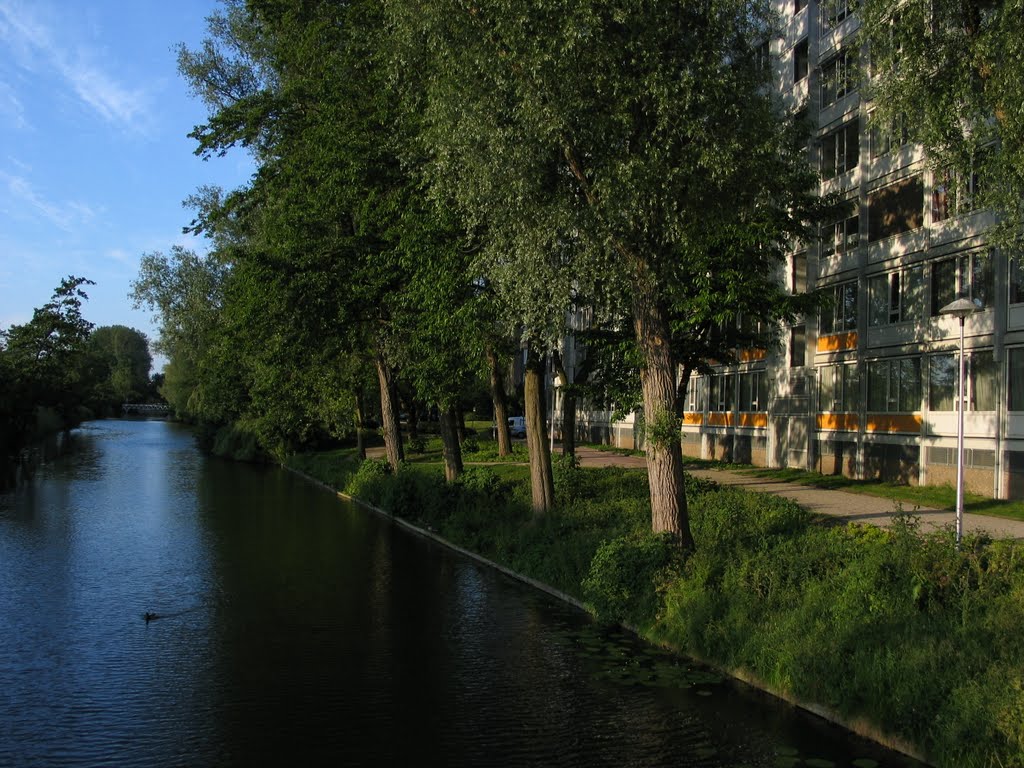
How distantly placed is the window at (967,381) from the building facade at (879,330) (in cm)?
5

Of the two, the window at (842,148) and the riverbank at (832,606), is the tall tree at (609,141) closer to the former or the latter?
the riverbank at (832,606)

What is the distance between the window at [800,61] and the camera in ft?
126

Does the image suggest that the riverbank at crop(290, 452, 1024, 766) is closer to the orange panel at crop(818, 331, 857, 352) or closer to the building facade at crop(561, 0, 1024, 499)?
the building facade at crop(561, 0, 1024, 499)

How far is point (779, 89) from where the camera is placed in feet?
131

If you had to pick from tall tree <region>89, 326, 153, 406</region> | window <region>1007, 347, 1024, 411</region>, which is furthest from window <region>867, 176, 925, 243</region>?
tall tree <region>89, 326, 153, 406</region>

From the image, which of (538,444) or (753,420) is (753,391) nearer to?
(753,420)

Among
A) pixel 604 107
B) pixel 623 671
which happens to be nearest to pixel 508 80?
pixel 604 107

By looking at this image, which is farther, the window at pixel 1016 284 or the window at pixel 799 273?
the window at pixel 799 273

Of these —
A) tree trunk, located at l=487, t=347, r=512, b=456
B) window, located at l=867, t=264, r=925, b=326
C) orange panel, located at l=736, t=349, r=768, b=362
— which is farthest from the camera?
orange panel, located at l=736, t=349, r=768, b=362

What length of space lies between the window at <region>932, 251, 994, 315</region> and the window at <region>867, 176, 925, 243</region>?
2.12 metres

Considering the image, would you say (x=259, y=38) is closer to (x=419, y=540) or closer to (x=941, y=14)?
(x=419, y=540)

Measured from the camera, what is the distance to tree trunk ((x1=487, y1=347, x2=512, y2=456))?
24661 mm

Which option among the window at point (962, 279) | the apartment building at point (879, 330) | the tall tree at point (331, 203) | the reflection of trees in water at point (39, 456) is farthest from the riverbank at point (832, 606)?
the reflection of trees in water at point (39, 456)

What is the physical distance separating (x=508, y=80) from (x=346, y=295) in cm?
1216
